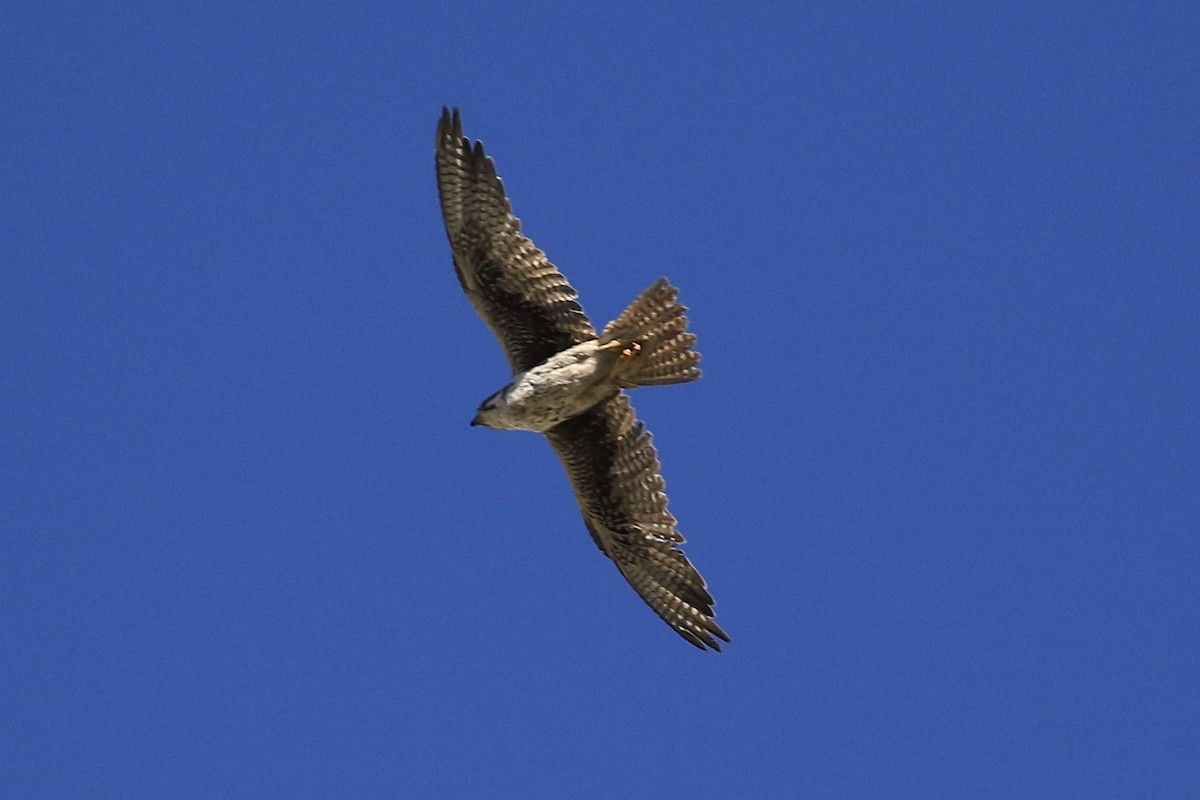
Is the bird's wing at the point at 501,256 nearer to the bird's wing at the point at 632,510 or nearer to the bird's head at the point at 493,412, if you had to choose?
the bird's head at the point at 493,412

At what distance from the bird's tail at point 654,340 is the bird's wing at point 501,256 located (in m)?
0.36

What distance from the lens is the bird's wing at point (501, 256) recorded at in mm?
11477

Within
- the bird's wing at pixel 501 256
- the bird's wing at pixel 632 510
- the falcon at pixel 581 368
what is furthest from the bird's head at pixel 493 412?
the bird's wing at pixel 632 510

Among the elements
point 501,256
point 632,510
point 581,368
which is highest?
point 501,256

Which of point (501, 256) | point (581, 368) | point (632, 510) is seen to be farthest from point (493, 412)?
point (632, 510)

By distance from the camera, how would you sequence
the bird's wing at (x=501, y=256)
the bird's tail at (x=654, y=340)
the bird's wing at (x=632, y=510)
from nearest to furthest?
the bird's tail at (x=654, y=340), the bird's wing at (x=501, y=256), the bird's wing at (x=632, y=510)

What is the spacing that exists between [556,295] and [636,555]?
195cm

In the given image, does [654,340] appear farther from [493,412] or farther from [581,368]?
[493,412]

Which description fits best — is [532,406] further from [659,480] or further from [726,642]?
[726,642]

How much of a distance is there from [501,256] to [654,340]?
3.81 ft

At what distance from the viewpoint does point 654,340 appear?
11.3 m

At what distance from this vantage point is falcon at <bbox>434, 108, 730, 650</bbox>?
445 inches

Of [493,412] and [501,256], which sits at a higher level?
[501,256]

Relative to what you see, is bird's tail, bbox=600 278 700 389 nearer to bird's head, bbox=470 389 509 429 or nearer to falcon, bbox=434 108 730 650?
falcon, bbox=434 108 730 650
